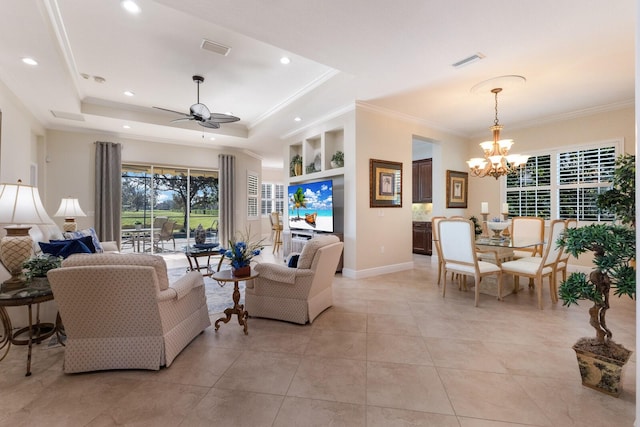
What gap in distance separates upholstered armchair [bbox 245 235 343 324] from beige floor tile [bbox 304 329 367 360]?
12.0 inches

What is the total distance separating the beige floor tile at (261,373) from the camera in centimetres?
187

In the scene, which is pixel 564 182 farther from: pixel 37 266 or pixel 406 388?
pixel 37 266

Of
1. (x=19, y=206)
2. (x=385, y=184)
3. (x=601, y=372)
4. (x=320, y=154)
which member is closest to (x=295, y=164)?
(x=320, y=154)

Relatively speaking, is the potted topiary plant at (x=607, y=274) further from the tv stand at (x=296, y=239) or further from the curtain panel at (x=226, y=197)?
the curtain panel at (x=226, y=197)

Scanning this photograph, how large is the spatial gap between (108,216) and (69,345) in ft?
17.0

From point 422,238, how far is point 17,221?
6864 mm

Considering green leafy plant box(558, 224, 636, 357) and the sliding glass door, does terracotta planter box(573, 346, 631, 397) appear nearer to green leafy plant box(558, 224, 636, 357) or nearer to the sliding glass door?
green leafy plant box(558, 224, 636, 357)

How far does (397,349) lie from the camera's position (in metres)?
2.37

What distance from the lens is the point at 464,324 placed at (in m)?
2.88

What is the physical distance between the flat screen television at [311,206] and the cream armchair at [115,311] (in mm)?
3271

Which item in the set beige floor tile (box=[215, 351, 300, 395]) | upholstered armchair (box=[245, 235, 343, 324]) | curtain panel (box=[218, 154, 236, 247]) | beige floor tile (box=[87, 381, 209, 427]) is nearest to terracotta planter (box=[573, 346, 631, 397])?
beige floor tile (box=[215, 351, 300, 395])

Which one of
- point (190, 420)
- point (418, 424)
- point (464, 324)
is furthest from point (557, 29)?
point (190, 420)

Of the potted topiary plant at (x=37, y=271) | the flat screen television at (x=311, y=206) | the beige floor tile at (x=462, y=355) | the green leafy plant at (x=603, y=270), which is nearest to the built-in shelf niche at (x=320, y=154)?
the flat screen television at (x=311, y=206)

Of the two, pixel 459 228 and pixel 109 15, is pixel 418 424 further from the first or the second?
pixel 109 15
